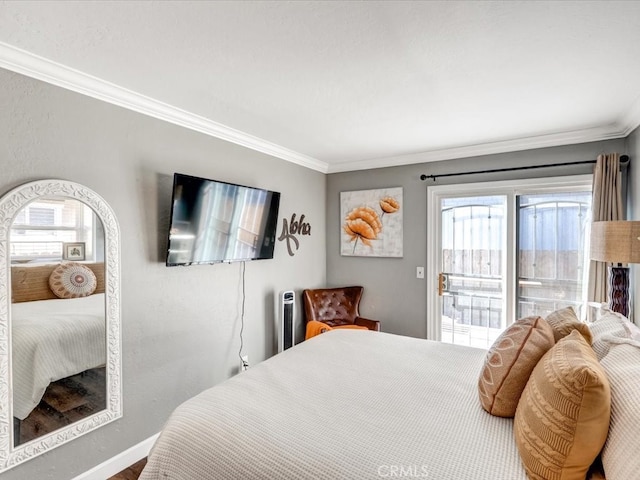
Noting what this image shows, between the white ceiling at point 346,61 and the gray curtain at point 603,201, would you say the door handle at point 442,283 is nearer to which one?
the gray curtain at point 603,201

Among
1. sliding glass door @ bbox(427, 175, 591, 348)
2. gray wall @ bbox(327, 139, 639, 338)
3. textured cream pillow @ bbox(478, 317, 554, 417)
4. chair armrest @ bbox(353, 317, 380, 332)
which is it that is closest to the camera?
textured cream pillow @ bbox(478, 317, 554, 417)

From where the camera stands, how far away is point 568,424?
1019 mm

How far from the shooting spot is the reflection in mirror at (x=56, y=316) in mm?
1759

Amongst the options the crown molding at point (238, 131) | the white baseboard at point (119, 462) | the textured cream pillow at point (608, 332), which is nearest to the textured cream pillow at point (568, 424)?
the textured cream pillow at point (608, 332)

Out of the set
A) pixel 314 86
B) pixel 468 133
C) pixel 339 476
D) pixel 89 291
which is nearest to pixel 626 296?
pixel 468 133

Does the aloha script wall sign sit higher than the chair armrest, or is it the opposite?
the aloha script wall sign

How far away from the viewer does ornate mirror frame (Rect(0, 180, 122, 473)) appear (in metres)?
1.69

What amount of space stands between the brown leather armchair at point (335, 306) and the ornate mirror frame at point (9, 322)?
200 cm

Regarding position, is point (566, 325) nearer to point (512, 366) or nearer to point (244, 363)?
point (512, 366)

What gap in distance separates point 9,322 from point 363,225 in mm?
3232

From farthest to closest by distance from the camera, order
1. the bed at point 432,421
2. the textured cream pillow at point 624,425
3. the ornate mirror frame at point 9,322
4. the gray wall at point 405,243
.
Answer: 1. the gray wall at point 405,243
2. the ornate mirror frame at point 9,322
3. the bed at point 432,421
4. the textured cream pillow at point 624,425

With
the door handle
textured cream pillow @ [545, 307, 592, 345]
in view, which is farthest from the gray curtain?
textured cream pillow @ [545, 307, 592, 345]

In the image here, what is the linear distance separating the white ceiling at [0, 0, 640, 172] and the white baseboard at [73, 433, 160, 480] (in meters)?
2.33

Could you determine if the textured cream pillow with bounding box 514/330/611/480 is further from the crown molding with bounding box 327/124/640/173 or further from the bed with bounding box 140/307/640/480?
the crown molding with bounding box 327/124/640/173
